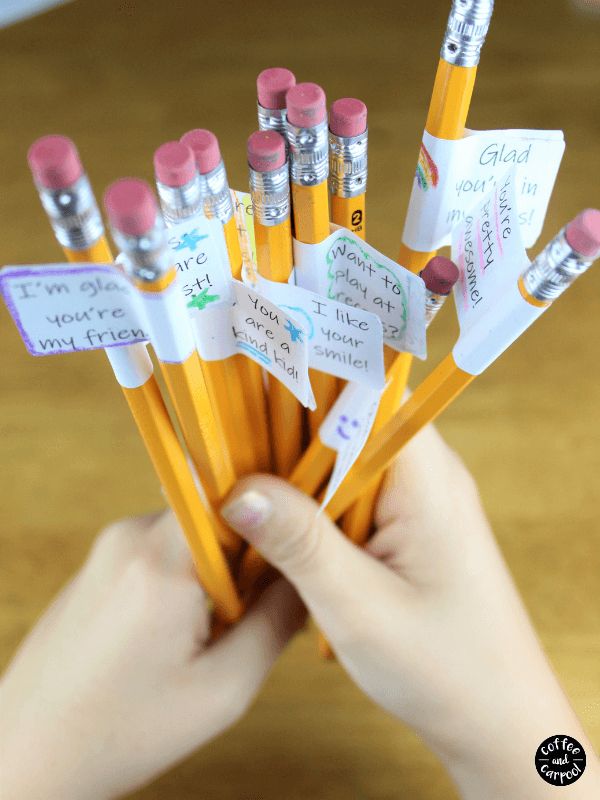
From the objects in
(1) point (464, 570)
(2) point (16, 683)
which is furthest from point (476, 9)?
(2) point (16, 683)

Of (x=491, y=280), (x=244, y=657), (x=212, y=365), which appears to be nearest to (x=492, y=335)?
(x=491, y=280)

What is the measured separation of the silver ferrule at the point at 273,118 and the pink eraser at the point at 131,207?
8cm

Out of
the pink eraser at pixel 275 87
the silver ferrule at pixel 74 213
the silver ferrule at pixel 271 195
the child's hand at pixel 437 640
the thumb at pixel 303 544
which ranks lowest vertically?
the child's hand at pixel 437 640

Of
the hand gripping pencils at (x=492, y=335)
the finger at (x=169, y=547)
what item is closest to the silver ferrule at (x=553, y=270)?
the hand gripping pencils at (x=492, y=335)

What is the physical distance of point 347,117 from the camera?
0.26m

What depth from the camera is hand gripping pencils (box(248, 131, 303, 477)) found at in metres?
0.25

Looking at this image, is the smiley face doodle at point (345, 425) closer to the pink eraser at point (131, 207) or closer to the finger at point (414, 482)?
the finger at point (414, 482)

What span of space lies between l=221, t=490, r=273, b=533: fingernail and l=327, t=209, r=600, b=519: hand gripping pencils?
5cm

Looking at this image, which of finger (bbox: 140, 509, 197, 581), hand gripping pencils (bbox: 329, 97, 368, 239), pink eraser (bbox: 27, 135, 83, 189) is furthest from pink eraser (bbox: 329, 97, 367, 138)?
finger (bbox: 140, 509, 197, 581)

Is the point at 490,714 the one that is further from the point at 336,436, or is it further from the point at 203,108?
the point at 203,108

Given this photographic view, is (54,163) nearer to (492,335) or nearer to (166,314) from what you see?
(166,314)

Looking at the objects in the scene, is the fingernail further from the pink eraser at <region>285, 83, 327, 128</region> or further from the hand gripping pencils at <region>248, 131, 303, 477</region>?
the pink eraser at <region>285, 83, 327, 128</region>

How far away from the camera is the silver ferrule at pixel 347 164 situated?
271mm

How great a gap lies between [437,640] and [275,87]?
263 mm
